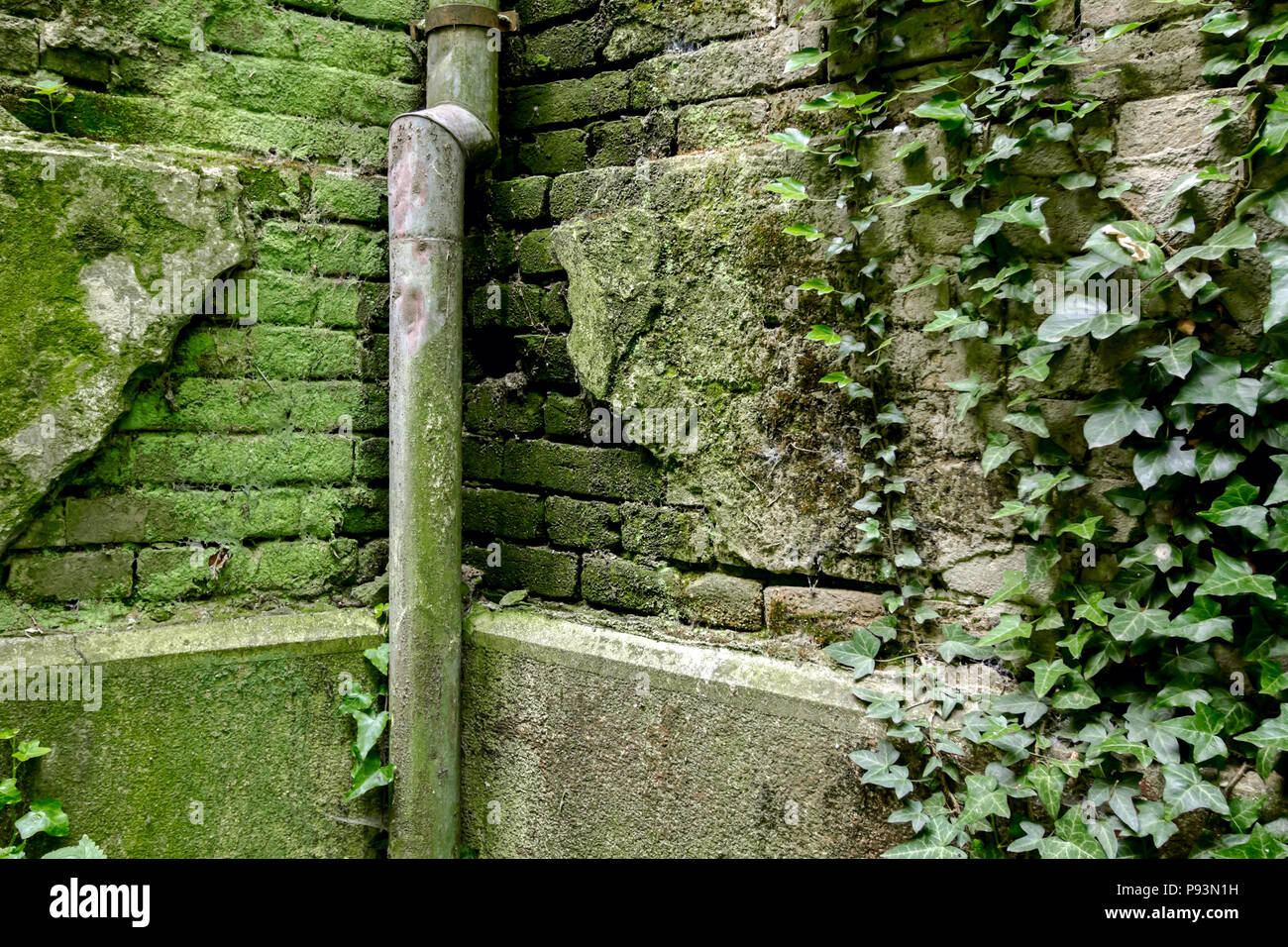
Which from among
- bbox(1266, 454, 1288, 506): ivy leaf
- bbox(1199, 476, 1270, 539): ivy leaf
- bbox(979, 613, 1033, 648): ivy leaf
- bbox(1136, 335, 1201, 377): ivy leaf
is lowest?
bbox(979, 613, 1033, 648): ivy leaf

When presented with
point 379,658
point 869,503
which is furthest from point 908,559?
point 379,658

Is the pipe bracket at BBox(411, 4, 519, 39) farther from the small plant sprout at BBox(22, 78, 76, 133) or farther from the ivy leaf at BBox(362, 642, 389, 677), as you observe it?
the ivy leaf at BBox(362, 642, 389, 677)

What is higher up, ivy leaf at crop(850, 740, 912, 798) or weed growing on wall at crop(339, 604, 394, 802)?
ivy leaf at crop(850, 740, 912, 798)

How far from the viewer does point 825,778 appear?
205 cm

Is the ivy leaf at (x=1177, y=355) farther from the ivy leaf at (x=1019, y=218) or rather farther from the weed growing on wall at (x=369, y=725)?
the weed growing on wall at (x=369, y=725)

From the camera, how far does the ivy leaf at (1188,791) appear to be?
156 centimetres

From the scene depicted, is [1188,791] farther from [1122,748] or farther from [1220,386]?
[1220,386]

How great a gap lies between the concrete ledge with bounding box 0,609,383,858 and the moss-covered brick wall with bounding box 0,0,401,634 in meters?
0.12

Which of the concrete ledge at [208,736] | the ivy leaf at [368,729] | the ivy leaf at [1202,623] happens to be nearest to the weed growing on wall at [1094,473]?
the ivy leaf at [1202,623]

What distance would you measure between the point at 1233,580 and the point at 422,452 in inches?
82.3

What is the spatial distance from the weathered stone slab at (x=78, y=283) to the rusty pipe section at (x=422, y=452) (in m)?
0.60

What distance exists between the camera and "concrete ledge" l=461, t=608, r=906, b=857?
6.74 feet

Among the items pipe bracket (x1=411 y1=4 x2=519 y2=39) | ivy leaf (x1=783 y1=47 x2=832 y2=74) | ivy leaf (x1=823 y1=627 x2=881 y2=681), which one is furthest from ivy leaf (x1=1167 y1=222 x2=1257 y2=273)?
pipe bracket (x1=411 y1=4 x2=519 y2=39)
